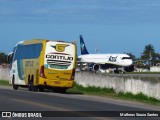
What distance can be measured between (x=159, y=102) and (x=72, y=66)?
8.35m

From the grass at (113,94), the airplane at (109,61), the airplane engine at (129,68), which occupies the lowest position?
the airplane engine at (129,68)

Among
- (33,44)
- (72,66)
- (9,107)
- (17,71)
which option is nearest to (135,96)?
(72,66)

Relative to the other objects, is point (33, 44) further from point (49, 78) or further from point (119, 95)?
point (119, 95)

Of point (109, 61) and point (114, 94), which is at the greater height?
point (114, 94)

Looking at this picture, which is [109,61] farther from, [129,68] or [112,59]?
[129,68]

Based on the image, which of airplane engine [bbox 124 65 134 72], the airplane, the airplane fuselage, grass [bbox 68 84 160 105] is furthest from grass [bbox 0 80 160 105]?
airplane engine [bbox 124 65 134 72]

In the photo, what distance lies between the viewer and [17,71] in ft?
140

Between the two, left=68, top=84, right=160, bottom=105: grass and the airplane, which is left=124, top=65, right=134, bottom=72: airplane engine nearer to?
the airplane

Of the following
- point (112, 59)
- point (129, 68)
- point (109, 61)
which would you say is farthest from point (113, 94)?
point (109, 61)

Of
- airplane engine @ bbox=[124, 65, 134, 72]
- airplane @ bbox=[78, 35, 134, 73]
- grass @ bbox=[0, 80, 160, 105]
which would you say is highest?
grass @ bbox=[0, 80, 160, 105]

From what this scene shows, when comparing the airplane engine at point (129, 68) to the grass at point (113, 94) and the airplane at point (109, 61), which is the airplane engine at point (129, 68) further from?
the grass at point (113, 94)

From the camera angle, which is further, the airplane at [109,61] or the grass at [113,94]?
the airplane at [109,61]

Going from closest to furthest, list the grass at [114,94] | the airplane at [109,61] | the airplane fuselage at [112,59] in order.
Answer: the grass at [114,94] → the airplane fuselage at [112,59] → the airplane at [109,61]

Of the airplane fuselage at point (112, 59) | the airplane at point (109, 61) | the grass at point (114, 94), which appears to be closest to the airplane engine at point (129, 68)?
the airplane at point (109, 61)
